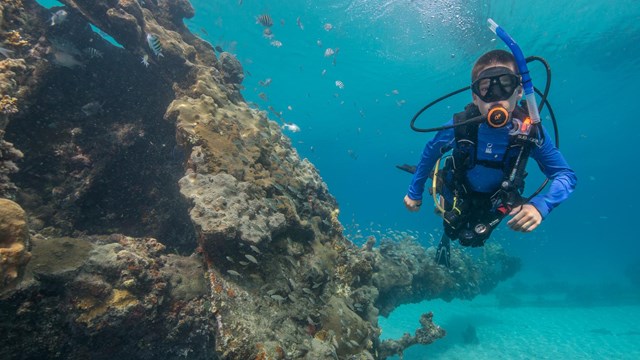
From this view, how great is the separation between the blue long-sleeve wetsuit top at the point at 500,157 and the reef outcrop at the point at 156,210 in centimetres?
304

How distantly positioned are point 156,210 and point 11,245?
4.59 metres

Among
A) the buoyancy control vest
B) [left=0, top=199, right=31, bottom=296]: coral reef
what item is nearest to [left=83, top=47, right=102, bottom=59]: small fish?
[left=0, top=199, right=31, bottom=296]: coral reef

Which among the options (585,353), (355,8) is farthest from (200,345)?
(355,8)

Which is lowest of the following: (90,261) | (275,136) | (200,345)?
(200,345)

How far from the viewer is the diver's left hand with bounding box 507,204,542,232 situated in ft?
11.9

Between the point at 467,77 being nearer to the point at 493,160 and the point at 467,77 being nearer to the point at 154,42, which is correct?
the point at 154,42

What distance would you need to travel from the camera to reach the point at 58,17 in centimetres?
723

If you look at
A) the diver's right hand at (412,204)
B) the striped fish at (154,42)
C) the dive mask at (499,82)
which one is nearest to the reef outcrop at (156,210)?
the striped fish at (154,42)

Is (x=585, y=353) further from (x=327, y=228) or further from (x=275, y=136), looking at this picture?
(x=275, y=136)

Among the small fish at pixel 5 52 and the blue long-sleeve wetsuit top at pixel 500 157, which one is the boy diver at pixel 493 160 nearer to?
the blue long-sleeve wetsuit top at pixel 500 157

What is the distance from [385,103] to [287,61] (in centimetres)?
1974

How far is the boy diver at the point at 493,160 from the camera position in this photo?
4.05 meters

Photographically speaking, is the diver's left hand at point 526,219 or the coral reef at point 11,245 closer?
the coral reef at point 11,245

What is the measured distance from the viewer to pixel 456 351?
602 inches
